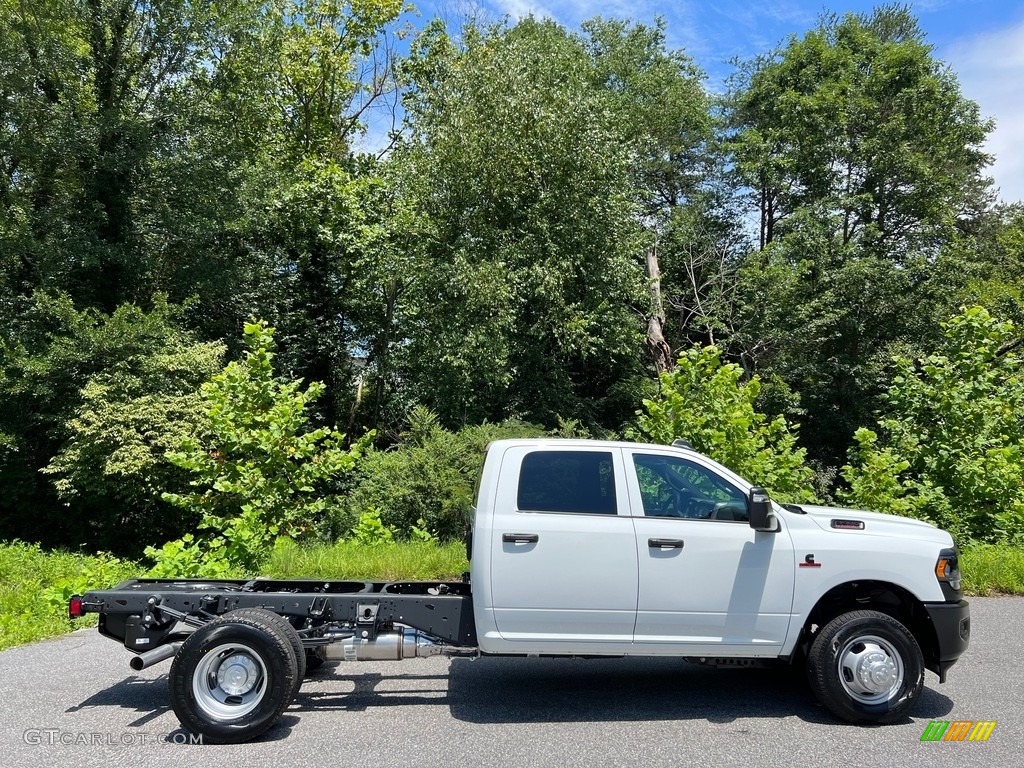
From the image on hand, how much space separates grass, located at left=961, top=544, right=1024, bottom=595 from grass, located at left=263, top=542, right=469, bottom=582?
20.6 feet

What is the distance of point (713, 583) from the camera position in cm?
541

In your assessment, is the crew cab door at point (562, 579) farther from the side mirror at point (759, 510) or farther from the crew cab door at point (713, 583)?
the side mirror at point (759, 510)

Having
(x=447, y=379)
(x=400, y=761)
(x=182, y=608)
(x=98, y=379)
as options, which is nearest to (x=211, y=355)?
(x=98, y=379)

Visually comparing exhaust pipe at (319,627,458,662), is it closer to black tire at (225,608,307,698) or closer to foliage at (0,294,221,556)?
black tire at (225,608,307,698)

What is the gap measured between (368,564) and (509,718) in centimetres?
440

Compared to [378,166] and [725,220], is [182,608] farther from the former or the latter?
[725,220]

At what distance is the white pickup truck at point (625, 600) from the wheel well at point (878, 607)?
0.5 inches

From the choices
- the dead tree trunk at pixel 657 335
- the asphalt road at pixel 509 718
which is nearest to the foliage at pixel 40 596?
the asphalt road at pixel 509 718

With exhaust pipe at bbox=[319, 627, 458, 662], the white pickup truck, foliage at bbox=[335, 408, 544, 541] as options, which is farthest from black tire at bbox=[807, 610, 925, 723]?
foliage at bbox=[335, 408, 544, 541]

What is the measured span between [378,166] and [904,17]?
795 inches

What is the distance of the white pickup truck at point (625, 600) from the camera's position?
532cm

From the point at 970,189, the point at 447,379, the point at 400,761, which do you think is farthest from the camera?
the point at 970,189

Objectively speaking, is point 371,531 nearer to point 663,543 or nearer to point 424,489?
point 424,489

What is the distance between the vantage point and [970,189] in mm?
27953
